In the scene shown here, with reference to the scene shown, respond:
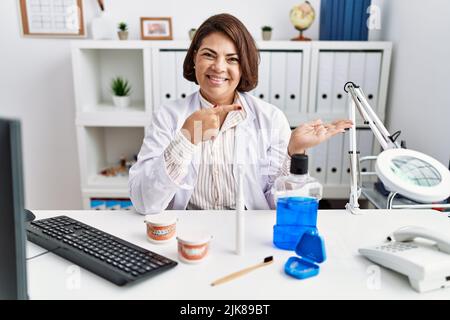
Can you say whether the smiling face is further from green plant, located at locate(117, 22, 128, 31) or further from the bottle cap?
green plant, located at locate(117, 22, 128, 31)

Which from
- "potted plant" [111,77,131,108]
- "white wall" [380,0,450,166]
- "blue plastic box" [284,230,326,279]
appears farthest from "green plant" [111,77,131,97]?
"blue plastic box" [284,230,326,279]

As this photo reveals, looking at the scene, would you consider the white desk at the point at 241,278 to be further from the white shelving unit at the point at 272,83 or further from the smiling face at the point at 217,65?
the white shelving unit at the point at 272,83

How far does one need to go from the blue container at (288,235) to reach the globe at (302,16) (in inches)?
58.1

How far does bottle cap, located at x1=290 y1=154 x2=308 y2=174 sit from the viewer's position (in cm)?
97

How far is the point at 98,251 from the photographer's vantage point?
0.90 meters

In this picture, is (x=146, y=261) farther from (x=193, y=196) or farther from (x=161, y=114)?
(x=161, y=114)

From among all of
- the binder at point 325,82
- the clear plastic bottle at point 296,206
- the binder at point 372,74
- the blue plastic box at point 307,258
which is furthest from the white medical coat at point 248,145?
the binder at point 372,74

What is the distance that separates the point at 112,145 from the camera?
102 inches

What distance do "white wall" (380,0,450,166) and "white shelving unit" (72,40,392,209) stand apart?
0.08m

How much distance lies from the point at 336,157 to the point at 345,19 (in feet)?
2.44

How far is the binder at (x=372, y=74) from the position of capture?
2.17 m
